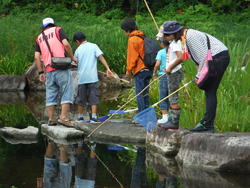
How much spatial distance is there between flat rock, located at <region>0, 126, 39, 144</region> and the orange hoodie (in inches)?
61.2

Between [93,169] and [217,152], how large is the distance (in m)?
1.28

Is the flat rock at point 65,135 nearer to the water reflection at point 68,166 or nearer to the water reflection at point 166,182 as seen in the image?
the water reflection at point 68,166

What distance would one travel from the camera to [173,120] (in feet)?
30.4

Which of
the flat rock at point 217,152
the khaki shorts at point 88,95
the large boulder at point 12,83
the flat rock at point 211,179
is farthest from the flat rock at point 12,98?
the flat rock at point 211,179

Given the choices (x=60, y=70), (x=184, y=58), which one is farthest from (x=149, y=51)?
(x=184, y=58)

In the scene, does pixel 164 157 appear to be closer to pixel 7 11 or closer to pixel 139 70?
pixel 139 70

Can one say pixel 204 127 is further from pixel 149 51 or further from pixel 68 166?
pixel 149 51

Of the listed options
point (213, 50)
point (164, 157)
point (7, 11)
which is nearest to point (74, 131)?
point (164, 157)

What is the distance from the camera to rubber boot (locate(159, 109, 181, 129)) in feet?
29.7

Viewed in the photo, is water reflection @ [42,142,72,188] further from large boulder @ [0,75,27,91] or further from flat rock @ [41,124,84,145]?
large boulder @ [0,75,27,91]

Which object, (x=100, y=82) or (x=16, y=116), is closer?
(x=16, y=116)

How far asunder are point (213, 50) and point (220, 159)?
4.46 ft

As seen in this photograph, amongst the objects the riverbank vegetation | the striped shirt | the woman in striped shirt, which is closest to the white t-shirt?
the woman in striped shirt

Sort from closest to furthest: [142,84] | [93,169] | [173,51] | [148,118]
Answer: [93,169] → [173,51] → [148,118] → [142,84]
